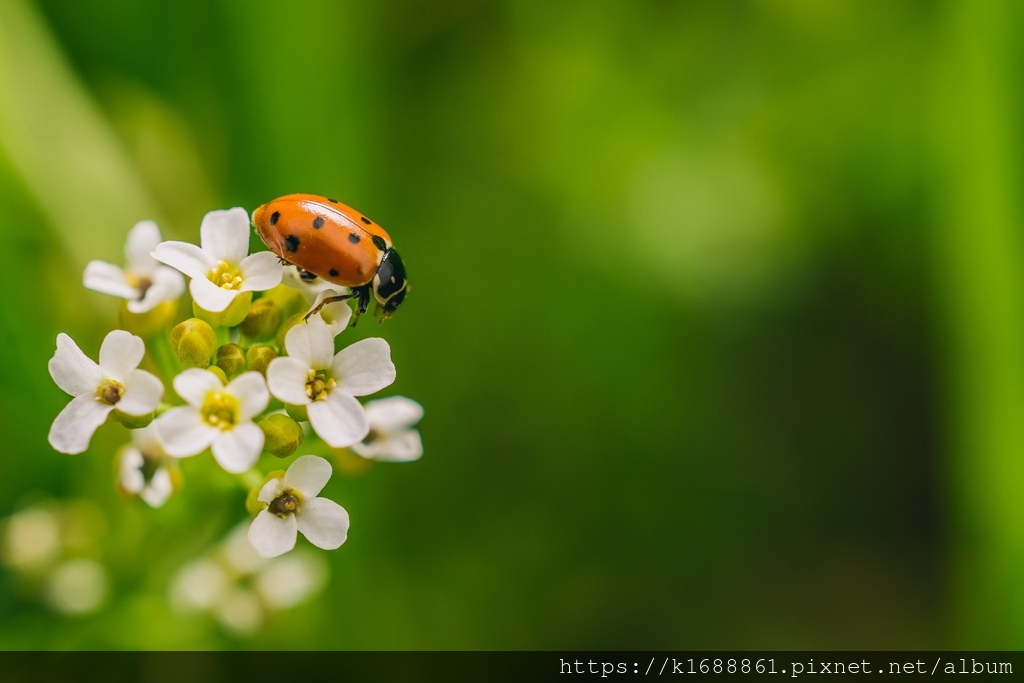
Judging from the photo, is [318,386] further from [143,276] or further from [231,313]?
[143,276]

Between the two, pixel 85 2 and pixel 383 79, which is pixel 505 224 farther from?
pixel 85 2

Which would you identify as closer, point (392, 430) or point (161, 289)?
point (161, 289)

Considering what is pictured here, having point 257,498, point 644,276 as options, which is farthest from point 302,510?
point 644,276

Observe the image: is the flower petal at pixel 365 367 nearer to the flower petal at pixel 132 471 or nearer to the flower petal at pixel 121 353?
the flower petal at pixel 121 353

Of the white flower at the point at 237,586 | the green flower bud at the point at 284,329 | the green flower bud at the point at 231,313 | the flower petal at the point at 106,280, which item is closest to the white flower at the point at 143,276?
the flower petal at the point at 106,280

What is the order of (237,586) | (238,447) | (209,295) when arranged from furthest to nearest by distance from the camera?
(237,586), (209,295), (238,447)

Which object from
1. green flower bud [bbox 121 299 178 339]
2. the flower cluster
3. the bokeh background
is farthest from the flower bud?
the bokeh background

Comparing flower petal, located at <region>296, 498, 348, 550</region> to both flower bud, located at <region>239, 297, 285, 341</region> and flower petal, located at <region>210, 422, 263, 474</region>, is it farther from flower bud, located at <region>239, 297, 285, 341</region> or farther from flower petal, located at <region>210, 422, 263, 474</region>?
flower bud, located at <region>239, 297, 285, 341</region>

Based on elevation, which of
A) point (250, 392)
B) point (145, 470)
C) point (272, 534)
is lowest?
point (272, 534)
